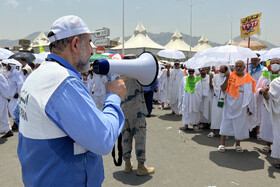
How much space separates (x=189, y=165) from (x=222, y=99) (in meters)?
1.69

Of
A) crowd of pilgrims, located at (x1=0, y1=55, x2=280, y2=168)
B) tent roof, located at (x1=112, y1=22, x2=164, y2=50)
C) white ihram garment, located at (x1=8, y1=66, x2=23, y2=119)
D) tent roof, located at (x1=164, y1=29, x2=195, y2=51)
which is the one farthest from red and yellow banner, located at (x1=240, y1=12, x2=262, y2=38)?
tent roof, located at (x1=164, y1=29, x2=195, y2=51)

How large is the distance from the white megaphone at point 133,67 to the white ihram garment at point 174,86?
23.9ft

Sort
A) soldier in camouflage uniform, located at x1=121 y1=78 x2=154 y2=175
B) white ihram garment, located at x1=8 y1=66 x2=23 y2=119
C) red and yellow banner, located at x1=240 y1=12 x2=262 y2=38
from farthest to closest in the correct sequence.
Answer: red and yellow banner, located at x1=240 y1=12 x2=262 y2=38 < white ihram garment, located at x1=8 y1=66 x2=23 y2=119 < soldier in camouflage uniform, located at x1=121 y1=78 x2=154 y2=175

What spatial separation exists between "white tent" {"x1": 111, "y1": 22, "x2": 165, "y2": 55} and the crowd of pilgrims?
A: 1533 centimetres

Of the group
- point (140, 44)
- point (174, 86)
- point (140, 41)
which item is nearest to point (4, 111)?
point (174, 86)

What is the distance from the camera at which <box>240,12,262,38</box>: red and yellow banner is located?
7941 mm

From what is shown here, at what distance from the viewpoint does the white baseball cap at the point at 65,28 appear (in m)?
1.24

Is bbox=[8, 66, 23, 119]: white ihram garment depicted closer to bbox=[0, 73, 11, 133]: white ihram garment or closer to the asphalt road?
bbox=[0, 73, 11, 133]: white ihram garment

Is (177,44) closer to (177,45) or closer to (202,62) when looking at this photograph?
(177,45)

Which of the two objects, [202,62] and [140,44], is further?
[140,44]

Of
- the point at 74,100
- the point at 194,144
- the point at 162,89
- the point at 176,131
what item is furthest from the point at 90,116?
the point at 162,89

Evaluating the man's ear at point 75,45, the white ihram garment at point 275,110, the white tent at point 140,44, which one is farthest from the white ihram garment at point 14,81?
the white tent at point 140,44

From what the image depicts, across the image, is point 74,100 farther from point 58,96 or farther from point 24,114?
point 24,114

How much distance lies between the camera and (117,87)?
4.40ft
